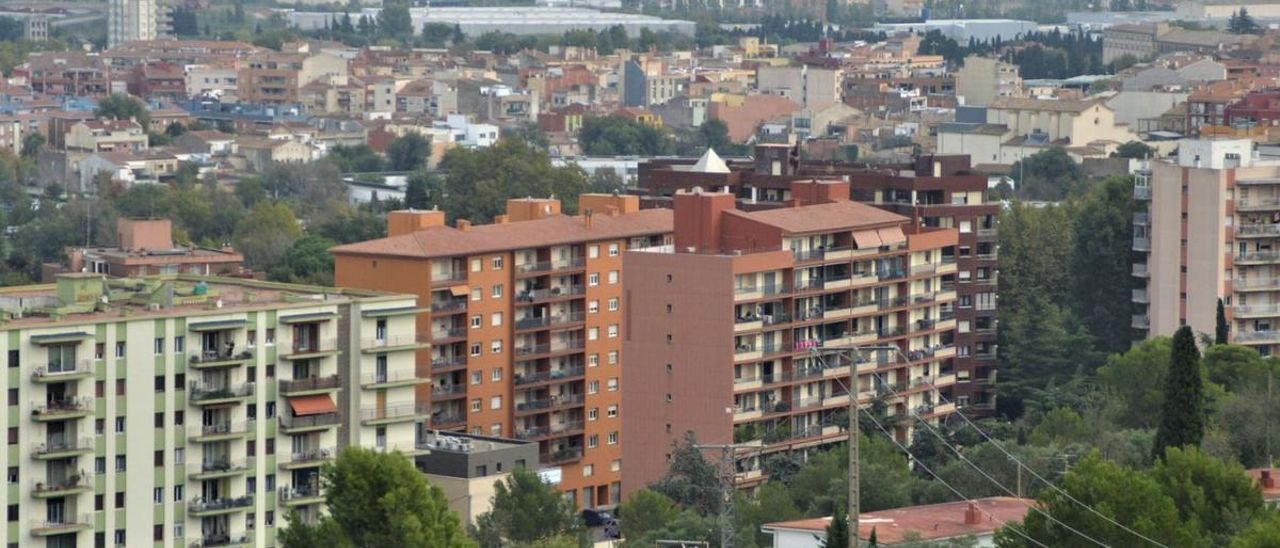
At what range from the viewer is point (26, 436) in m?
23.6

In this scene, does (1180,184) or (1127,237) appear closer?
(1180,184)

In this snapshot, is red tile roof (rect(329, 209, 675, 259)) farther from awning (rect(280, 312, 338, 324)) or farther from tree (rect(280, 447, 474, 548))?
tree (rect(280, 447, 474, 548))

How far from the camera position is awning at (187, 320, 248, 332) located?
24.4 meters

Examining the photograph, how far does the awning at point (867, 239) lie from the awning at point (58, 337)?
39.3ft

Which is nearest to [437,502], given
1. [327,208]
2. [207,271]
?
[207,271]

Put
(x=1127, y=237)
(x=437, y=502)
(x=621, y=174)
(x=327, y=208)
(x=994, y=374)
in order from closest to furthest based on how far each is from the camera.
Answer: (x=437, y=502) → (x=994, y=374) → (x=1127, y=237) → (x=327, y=208) → (x=621, y=174)

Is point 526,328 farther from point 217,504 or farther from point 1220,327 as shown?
point 217,504

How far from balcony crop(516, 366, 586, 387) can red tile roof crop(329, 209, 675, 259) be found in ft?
4.30

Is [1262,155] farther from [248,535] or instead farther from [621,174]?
[621,174]

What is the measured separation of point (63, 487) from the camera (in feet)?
77.7

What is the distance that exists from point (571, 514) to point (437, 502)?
6115 millimetres

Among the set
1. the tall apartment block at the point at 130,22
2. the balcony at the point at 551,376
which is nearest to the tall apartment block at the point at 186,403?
the balcony at the point at 551,376

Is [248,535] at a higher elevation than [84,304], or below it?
below

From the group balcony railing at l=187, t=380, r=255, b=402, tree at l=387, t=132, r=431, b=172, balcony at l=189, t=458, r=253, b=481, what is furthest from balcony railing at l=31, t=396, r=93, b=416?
tree at l=387, t=132, r=431, b=172
